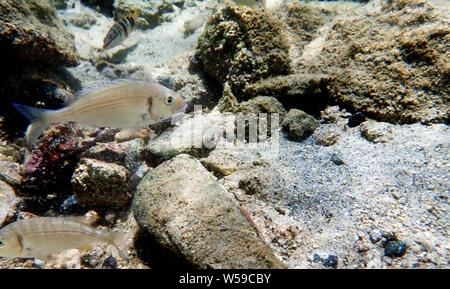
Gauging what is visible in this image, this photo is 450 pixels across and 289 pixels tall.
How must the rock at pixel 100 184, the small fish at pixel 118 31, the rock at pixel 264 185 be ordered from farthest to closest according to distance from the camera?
the small fish at pixel 118 31
the rock at pixel 100 184
the rock at pixel 264 185

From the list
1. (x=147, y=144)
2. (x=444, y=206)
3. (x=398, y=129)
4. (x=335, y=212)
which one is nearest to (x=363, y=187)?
(x=335, y=212)

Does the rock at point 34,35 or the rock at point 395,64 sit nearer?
the rock at point 395,64

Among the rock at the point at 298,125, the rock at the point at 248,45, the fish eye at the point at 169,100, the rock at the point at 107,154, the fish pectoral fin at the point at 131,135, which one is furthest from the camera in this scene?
the rock at the point at 248,45

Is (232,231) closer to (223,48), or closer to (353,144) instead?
(353,144)

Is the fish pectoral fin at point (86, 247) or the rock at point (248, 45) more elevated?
the rock at point (248, 45)

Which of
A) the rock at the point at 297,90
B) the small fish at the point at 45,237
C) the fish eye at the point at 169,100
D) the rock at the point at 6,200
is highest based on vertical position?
the rock at the point at 297,90

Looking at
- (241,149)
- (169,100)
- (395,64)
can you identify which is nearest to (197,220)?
(169,100)

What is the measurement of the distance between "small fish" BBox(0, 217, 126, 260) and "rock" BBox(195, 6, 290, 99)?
2.88 meters

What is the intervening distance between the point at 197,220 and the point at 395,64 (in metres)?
3.56

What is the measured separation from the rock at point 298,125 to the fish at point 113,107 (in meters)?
1.69

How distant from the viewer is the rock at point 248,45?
11.8ft

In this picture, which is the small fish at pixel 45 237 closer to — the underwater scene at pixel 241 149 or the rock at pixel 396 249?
the underwater scene at pixel 241 149

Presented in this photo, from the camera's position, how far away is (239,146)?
10.6ft

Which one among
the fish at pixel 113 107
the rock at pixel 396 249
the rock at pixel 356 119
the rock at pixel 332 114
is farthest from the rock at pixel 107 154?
the rock at pixel 356 119
